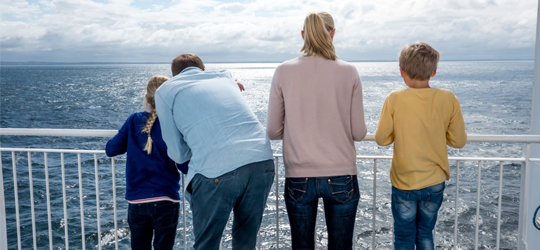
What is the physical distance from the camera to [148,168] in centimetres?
216

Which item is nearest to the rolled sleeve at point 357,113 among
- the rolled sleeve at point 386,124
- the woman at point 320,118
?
the woman at point 320,118

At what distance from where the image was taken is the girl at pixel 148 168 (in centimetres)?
214

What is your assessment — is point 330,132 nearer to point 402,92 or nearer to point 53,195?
point 402,92

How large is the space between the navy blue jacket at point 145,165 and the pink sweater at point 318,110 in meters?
0.69

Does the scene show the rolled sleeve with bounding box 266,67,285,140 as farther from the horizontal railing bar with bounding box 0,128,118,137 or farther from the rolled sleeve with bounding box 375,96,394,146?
the horizontal railing bar with bounding box 0,128,118,137

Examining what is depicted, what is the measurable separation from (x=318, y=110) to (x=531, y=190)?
1.68 meters

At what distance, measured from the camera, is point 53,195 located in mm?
18156

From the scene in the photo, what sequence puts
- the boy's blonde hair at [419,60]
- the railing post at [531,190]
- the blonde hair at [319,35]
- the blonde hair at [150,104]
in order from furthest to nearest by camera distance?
the railing post at [531,190]
the blonde hair at [150,104]
the boy's blonde hair at [419,60]
the blonde hair at [319,35]

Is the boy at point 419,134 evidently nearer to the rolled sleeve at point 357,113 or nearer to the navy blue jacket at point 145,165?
the rolled sleeve at point 357,113

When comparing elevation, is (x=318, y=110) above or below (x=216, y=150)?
above

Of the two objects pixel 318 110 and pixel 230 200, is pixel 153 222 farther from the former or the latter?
pixel 318 110

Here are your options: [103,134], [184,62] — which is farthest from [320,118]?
[103,134]

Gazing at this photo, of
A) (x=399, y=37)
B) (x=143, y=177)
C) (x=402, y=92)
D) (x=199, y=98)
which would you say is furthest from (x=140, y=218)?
(x=399, y=37)

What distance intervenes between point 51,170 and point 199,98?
21999 mm
